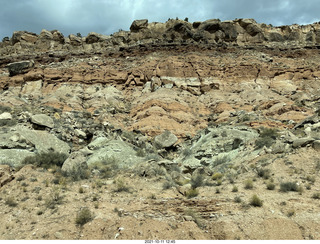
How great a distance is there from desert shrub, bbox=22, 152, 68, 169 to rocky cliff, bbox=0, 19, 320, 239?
0.06 metres

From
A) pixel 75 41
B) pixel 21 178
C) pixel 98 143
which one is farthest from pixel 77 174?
pixel 75 41

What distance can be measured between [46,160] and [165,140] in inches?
409

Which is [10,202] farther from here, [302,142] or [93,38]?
[93,38]

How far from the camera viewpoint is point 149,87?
1366 inches

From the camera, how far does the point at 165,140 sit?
868 inches

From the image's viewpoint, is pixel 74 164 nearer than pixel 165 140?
Yes

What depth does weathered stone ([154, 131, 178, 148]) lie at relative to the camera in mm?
21672

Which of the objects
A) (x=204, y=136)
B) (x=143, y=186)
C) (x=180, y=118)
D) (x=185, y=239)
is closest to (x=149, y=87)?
(x=180, y=118)

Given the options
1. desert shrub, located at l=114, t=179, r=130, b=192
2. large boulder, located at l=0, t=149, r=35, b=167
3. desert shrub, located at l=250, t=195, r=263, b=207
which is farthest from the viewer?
large boulder, located at l=0, t=149, r=35, b=167

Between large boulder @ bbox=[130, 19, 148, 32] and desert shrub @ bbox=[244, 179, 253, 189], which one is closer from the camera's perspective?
desert shrub @ bbox=[244, 179, 253, 189]

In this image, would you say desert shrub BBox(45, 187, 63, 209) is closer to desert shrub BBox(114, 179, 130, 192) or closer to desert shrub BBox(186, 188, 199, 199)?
desert shrub BBox(114, 179, 130, 192)

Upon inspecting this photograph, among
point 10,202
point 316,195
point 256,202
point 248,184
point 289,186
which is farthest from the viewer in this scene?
point 248,184

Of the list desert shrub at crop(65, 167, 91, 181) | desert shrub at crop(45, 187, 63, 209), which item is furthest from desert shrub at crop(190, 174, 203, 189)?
desert shrub at crop(45, 187, 63, 209)

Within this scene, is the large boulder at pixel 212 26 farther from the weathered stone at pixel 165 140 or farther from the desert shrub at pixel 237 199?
the desert shrub at pixel 237 199
